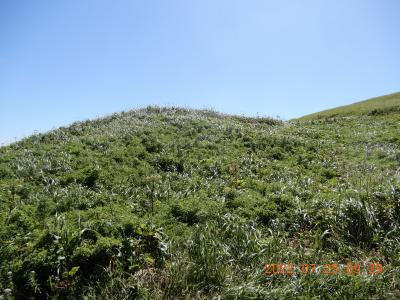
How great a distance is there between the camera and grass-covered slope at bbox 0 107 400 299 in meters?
6.27

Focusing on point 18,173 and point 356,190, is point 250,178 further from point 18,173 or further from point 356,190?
point 18,173

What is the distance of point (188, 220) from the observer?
31.0 feet

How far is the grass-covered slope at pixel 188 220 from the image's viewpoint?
6270 mm

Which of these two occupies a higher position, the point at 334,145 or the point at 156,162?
the point at 156,162

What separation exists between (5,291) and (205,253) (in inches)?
158

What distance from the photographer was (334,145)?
20484mm

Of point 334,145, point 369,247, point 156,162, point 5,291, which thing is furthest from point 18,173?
point 334,145

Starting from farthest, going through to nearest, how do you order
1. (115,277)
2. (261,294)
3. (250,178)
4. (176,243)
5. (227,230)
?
1. (250,178)
2. (227,230)
3. (176,243)
4. (115,277)
5. (261,294)
